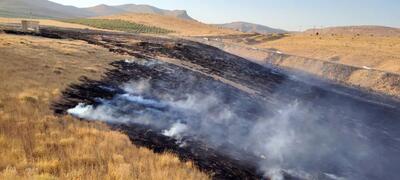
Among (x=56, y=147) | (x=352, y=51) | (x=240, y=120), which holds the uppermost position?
(x=56, y=147)

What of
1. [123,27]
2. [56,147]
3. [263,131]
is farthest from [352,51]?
[56,147]

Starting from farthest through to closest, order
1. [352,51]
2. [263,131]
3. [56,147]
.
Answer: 1. [352,51]
2. [263,131]
3. [56,147]

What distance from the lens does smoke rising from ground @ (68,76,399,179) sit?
19922 millimetres

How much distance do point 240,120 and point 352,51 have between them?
195ft

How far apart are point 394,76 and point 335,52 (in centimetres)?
2408

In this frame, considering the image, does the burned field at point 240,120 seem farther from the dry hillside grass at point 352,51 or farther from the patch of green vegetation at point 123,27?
the patch of green vegetation at point 123,27

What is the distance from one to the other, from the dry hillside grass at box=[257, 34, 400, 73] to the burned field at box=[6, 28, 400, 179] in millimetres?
23660

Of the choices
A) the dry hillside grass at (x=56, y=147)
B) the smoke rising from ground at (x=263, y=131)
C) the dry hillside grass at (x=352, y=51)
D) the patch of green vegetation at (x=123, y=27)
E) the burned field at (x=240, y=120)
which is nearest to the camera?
the dry hillside grass at (x=56, y=147)

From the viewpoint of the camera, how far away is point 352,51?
3135 inches

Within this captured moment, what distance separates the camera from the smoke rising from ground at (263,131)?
19922 millimetres

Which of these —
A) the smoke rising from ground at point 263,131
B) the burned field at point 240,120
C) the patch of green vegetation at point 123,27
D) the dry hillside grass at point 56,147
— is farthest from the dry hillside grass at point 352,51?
the dry hillside grass at point 56,147

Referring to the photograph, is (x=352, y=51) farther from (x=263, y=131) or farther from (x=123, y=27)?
(x=123, y=27)

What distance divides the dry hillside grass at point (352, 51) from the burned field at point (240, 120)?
2366cm

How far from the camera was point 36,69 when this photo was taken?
2720 cm
